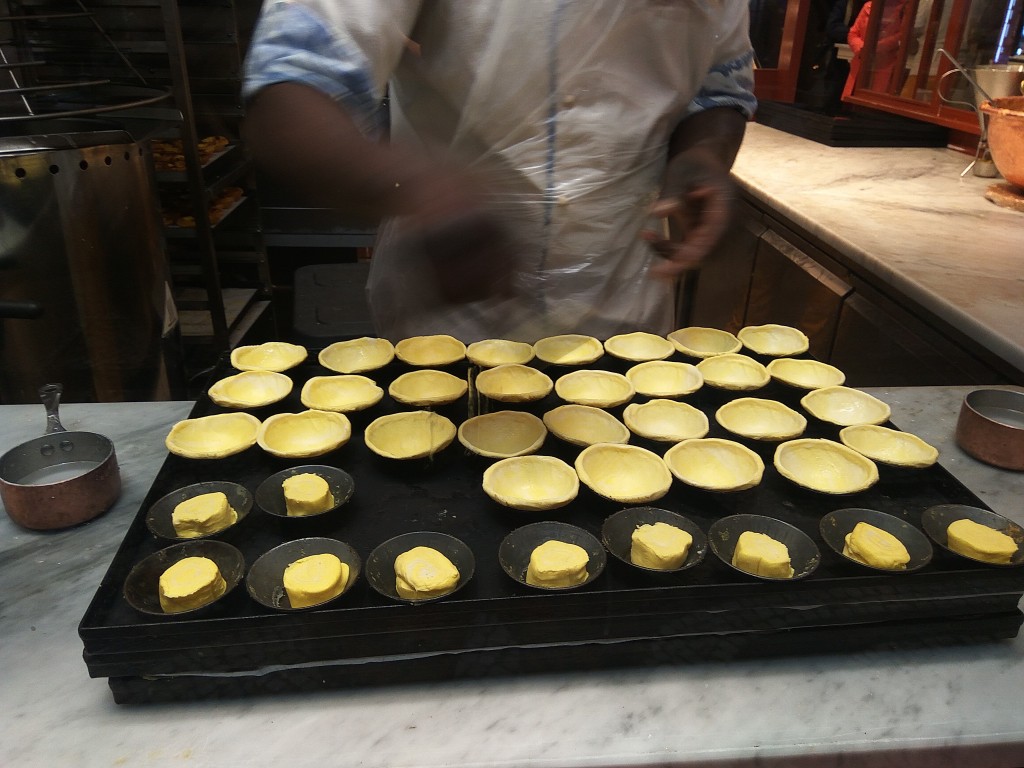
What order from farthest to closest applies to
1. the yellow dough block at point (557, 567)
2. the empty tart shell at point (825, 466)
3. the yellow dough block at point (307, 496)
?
the empty tart shell at point (825, 466) < the yellow dough block at point (307, 496) < the yellow dough block at point (557, 567)

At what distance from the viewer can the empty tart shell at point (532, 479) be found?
1.17 meters

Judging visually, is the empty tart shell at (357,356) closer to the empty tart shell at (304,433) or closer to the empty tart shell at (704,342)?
the empty tart shell at (304,433)

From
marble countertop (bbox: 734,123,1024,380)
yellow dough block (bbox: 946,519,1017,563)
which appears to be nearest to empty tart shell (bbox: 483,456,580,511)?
yellow dough block (bbox: 946,519,1017,563)

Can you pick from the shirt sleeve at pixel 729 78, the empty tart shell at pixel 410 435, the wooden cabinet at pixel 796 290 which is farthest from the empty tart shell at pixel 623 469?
the wooden cabinet at pixel 796 290

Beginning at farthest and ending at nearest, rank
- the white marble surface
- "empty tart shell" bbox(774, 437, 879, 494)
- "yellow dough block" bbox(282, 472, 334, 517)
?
"empty tart shell" bbox(774, 437, 879, 494)
"yellow dough block" bbox(282, 472, 334, 517)
the white marble surface

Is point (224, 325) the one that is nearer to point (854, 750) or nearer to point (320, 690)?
point (320, 690)

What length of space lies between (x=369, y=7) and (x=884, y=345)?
Answer: 192cm

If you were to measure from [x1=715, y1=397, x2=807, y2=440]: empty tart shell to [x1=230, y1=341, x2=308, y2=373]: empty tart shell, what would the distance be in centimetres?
92

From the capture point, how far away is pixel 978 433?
143cm

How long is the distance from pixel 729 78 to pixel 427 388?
1.02 metres

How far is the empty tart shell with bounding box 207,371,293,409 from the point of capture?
1438 millimetres

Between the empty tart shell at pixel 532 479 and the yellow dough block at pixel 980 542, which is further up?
the yellow dough block at pixel 980 542

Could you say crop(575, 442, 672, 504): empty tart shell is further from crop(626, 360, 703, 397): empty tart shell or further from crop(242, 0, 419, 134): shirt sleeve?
crop(242, 0, 419, 134): shirt sleeve

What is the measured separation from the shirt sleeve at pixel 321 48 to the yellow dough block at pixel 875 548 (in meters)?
0.97
